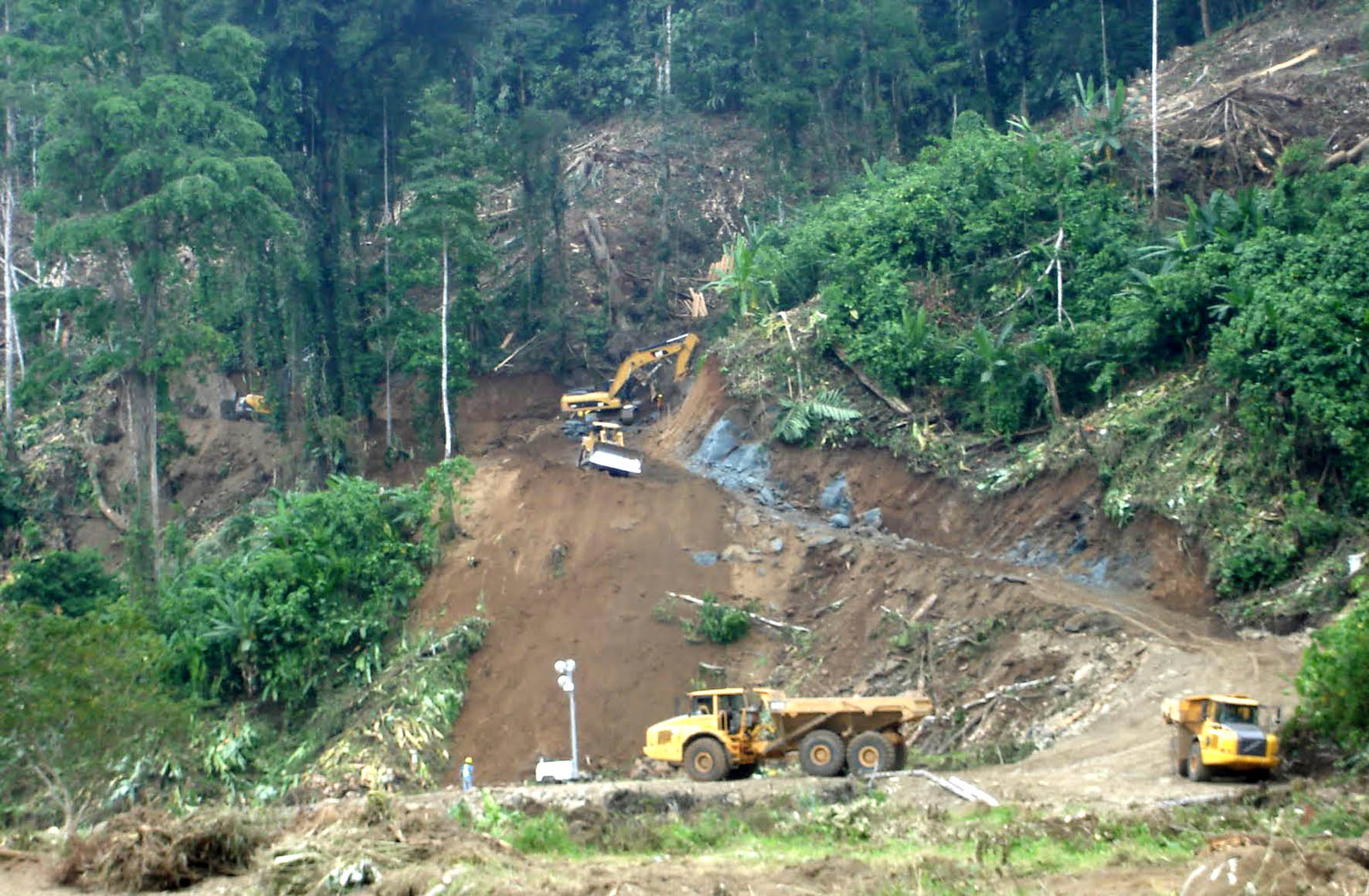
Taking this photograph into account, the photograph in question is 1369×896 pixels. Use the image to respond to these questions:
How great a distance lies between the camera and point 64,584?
31.1m

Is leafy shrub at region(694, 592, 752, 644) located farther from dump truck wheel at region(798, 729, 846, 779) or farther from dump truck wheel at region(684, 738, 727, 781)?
dump truck wheel at region(798, 729, 846, 779)

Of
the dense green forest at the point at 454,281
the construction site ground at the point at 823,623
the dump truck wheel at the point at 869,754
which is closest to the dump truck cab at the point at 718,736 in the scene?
the construction site ground at the point at 823,623

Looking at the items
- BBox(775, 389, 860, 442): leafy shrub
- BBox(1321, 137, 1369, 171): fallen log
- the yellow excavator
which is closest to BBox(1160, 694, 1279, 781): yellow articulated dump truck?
BBox(775, 389, 860, 442): leafy shrub

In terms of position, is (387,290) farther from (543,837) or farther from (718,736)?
(543,837)

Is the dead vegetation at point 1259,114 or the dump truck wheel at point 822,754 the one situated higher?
A: the dead vegetation at point 1259,114

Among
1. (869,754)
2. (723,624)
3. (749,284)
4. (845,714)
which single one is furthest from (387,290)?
(869,754)

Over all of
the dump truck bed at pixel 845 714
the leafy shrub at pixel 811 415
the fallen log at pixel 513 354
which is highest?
the fallen log at pixel 513 354

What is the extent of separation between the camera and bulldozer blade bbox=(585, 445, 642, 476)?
109 ft

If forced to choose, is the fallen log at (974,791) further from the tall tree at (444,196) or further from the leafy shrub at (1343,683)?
the tall tree at (444,196)

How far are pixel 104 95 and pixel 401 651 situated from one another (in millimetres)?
15626

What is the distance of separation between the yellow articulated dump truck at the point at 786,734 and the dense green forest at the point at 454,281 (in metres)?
5.90

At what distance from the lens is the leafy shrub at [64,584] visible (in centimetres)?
3047

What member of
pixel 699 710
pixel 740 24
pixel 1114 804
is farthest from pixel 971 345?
pixel 740 24

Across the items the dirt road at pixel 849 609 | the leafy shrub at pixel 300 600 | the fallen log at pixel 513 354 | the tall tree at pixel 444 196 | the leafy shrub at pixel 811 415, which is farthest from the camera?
the fallen log at pixel 513 354
